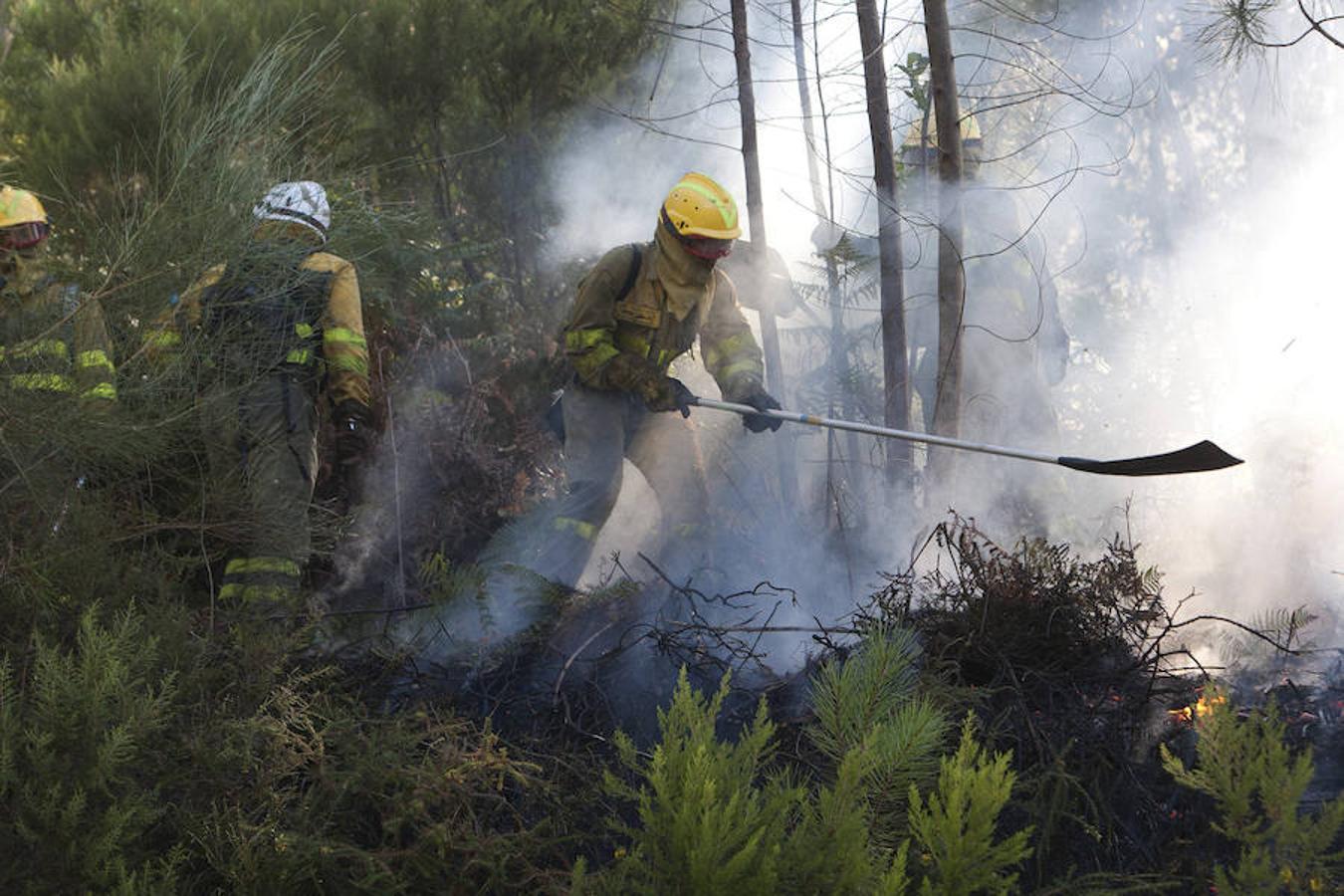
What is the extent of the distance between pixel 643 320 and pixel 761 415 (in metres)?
0.64

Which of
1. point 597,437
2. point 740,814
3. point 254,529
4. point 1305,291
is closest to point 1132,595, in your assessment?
point 740,814

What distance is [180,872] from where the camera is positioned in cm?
248

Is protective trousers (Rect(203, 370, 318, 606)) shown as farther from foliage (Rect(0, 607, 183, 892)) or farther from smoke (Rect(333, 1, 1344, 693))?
foliage (Rect(0, 607, 183, 892))

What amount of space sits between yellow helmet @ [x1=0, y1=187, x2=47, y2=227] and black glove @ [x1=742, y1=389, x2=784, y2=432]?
2912 millimetres

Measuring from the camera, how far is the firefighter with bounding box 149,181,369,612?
3.69m

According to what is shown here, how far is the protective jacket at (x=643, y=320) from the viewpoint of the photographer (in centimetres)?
499

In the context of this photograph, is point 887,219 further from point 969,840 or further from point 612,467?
point 969,840

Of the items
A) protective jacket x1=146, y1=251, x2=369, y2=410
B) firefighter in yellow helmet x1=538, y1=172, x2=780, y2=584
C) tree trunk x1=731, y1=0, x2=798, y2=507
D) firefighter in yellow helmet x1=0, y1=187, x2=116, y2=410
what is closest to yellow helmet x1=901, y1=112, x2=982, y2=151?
tree trunk x1=731, y1=0, x2=798, y2=507

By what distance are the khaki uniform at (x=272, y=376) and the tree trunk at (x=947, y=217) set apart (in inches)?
98.2

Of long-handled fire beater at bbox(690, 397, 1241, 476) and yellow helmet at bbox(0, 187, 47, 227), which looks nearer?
long-handled fire beater at bbox(690, 397, 1241, 476)

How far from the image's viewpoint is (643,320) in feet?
16.7

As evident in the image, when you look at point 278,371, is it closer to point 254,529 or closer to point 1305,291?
point 254,529

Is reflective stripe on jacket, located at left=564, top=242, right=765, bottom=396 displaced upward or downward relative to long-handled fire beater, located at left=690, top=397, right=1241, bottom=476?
upward

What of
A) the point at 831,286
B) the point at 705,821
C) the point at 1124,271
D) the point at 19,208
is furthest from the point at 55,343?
the point at 1124,271
